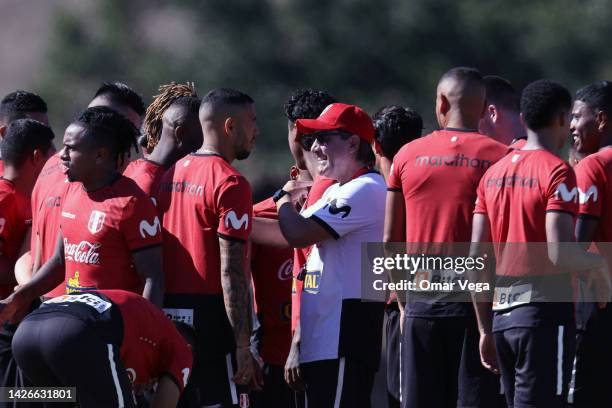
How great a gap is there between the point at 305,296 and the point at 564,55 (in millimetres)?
25576

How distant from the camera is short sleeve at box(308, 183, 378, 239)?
237 inches

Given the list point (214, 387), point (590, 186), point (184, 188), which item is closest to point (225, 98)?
point (184, 188)

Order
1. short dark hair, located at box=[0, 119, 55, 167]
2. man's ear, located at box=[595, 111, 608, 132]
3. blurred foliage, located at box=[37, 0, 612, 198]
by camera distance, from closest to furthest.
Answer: man's ear, located at box=[595, 111, 608, 132] < short dark hair, located at box=[0, 119, 55, 167] < blurred foliage, located at box=[37, 0, 612, 198]

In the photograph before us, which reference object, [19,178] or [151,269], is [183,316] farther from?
[19,178]

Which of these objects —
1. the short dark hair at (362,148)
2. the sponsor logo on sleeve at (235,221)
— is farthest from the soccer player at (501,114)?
the sponsor logo on sleeve at (235,221)

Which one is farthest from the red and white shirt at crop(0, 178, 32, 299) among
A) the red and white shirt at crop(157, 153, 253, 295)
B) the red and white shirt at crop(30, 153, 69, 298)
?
the red and white shirt at crop(157, 153, 253, 295)

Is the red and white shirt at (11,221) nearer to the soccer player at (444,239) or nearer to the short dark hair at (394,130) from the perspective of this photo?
the short dark hair at (394,130)

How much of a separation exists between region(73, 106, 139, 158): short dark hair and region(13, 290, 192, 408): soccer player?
1.18 m

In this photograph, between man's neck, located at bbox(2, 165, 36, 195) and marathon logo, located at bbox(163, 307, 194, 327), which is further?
man's neck, located at bbox(2, 165, 36, 195)

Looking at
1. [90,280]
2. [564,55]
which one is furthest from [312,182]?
[564,55]

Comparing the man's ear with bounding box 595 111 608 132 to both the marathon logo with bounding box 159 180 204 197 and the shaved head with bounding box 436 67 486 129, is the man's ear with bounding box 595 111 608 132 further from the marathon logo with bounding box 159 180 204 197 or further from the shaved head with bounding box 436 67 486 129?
the marathon logo with bounding box 159 180 204 197

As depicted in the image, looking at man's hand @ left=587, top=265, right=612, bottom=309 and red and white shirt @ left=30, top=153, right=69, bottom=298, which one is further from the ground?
red and white shirt @ left=30, top=153, right=69, bottom=298

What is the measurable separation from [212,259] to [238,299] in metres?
0.31

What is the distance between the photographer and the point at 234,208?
6.09m
